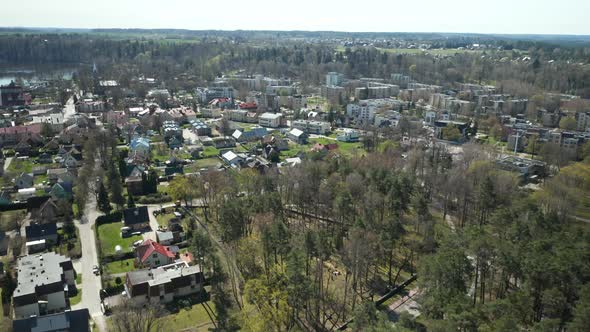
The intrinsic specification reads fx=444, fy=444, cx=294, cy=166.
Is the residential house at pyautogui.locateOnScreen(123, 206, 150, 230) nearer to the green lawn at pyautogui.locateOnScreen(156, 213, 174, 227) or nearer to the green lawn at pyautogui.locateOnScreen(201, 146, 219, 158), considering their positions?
the green lawn at pyautogui.locateOnScreen(156, 213, 174, 227)

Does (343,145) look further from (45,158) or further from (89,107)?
(89,107)

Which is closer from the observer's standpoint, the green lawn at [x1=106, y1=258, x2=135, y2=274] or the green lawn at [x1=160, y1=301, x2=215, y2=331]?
the green lawn at [x1=160, y1=301, x2=215, y2=331]

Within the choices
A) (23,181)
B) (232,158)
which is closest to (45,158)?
(23,181)

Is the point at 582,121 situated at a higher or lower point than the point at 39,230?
higher

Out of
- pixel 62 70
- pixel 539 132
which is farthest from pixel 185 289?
pixel 62 70

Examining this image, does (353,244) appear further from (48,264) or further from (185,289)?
(48,264)

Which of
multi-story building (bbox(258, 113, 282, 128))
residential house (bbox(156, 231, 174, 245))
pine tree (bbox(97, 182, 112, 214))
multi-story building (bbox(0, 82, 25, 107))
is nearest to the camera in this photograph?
residential house (bbox(156, 231, 174, 245))

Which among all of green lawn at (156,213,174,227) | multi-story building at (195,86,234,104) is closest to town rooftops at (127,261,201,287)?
green lawn at (156,213,174,227)
